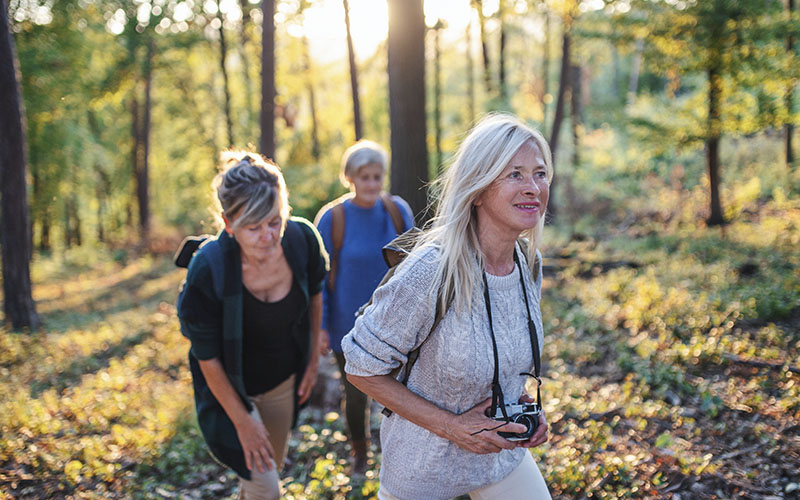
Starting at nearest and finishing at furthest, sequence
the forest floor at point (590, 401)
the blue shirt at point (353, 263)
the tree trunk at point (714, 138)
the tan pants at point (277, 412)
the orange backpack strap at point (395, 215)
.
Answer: the tan pants at point (277, 412)
the forest floor at point (590, 401)
the blue shirt at point (353, 263)
the orange backpack strap at point (395, 215)
the tree trunk at point (714, 138)

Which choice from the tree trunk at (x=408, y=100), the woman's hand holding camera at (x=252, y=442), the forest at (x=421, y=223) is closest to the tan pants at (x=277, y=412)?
the woman's hand holding camera at (x=252, y=442)

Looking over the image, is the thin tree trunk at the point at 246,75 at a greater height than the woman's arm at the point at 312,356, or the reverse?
the thin tree trunk at the point at 246,75

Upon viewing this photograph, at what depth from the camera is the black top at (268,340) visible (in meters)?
3.27

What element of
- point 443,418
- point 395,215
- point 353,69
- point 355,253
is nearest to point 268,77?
point 353,69

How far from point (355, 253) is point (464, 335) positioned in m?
2.60

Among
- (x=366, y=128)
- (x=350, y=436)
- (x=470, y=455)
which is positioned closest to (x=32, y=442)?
(x=350, y=436)

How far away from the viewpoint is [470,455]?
230 centimetres

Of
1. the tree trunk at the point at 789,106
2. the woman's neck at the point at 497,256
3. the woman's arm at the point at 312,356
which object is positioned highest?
the tree trunk at the point at 789,106

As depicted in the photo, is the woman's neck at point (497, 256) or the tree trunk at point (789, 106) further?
the tree trunk at point (789, 106)

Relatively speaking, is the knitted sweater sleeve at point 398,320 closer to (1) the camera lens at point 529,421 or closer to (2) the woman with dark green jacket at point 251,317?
(1) the camera lens at point 529,421

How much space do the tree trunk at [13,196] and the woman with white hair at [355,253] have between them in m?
6.73

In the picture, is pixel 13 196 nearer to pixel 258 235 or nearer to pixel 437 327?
pixel 258 235

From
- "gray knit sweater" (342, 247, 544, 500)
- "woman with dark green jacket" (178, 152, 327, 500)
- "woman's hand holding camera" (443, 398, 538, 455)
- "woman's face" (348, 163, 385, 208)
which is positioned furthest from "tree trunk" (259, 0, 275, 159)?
"woman's hand holding camera" (443, 398, 538, 455)

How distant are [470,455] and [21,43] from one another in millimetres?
16367
